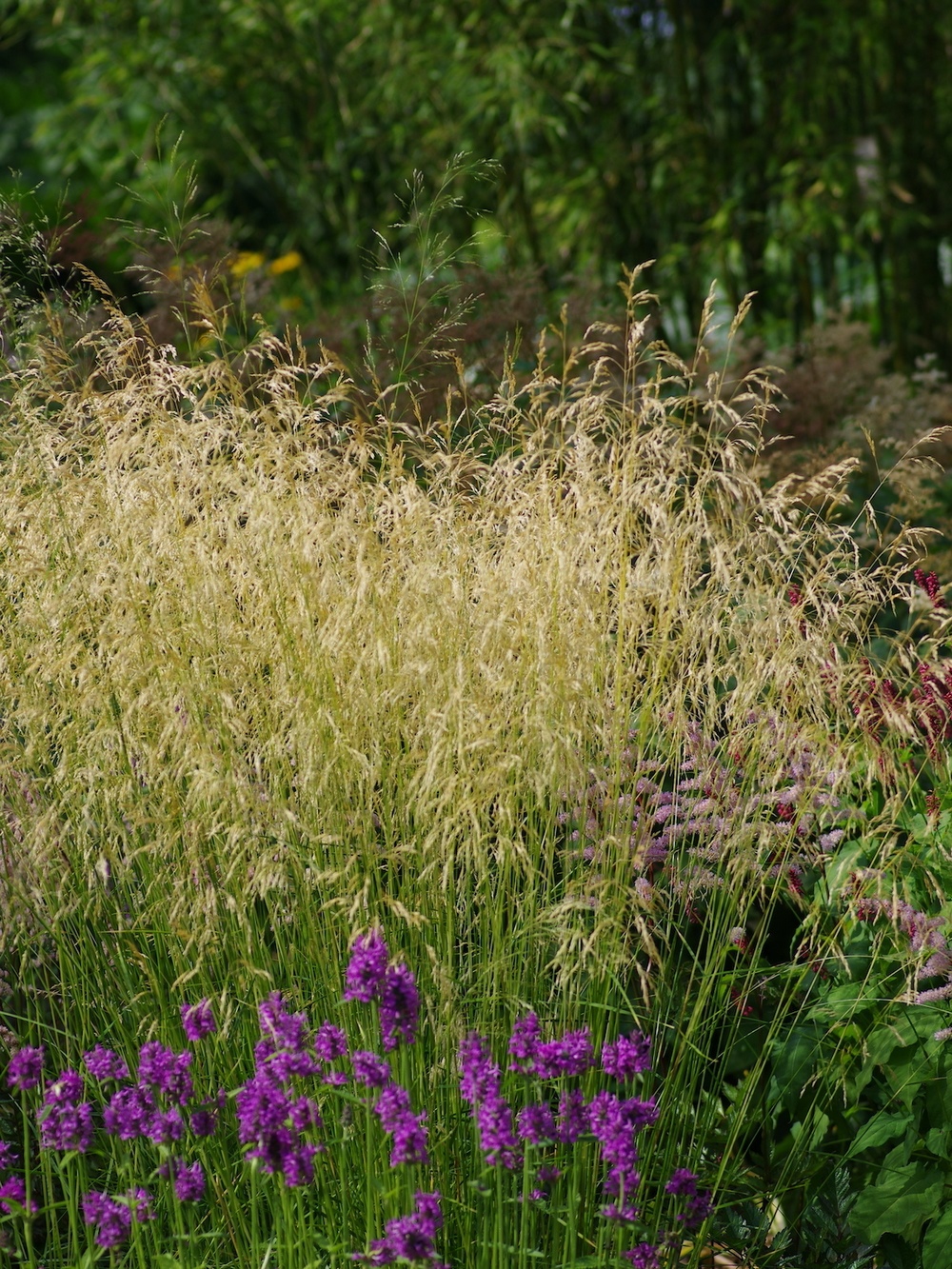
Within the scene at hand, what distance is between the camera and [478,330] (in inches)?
143

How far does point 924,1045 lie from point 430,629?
85 centimetres

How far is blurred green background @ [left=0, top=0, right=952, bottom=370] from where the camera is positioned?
528 centimetres

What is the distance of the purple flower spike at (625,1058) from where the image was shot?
1.42 m

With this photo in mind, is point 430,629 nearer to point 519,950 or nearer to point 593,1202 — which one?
point 519,950

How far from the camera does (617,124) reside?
18.8 ft

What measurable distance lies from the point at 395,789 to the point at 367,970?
565 millimetres

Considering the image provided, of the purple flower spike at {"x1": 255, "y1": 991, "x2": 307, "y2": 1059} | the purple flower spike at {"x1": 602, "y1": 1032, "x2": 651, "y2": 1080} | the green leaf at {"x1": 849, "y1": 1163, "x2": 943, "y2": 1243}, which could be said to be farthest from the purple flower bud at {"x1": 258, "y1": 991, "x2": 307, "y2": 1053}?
the green leaf at {"x1": 849, "y1": 1163, "x2": 943, "y2": 1243}

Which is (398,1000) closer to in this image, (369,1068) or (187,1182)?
(369,1068)

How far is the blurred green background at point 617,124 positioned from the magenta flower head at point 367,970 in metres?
3.63

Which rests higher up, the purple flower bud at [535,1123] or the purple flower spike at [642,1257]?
the purple flower bud at [535,1123]

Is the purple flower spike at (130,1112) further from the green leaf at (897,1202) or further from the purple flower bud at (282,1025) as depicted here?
the green leaf at (897,1202)

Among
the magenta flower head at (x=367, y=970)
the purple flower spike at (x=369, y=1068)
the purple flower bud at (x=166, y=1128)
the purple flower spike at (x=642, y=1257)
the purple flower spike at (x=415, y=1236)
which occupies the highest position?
the magenta flower head at (x=367, y=970)

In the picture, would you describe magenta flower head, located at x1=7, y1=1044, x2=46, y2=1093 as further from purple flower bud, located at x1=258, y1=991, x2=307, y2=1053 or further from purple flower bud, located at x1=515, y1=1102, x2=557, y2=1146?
purple flower bud, located at x1=515, y1=1102, x2=557, y2=1146

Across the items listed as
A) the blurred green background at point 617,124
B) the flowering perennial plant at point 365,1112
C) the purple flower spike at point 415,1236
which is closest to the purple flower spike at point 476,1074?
the flowering perennial plant at point 365,1112
